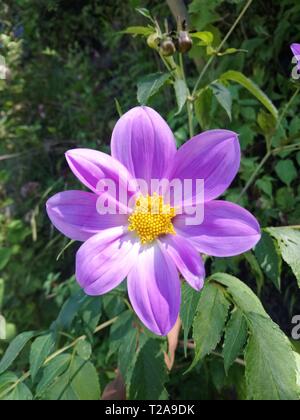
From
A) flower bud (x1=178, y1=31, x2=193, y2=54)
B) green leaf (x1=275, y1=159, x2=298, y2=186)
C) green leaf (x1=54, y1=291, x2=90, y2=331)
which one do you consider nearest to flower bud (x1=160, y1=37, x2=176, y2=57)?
flower bud (x1=178, y1=31, x2=193, y2=54)

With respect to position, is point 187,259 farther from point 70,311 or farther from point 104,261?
point 70,311

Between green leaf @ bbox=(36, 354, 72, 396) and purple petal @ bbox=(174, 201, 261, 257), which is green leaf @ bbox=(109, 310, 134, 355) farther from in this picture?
purple petal @ bbox=(174, 201, 261, 257)

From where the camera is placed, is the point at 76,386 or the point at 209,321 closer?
the point at 209,321

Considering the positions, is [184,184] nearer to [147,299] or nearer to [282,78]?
[147,299]

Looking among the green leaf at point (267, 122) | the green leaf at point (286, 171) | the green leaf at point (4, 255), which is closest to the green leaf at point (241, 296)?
the green leaf at point (267, 122)

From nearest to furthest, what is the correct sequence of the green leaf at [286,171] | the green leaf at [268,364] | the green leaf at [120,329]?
1. the green leaf at [268,364]
2. the green leaf at [120,329]
3. the green leaf at [286,171]

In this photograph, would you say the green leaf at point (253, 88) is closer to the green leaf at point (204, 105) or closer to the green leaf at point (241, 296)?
the green leaf at point (204, 105)

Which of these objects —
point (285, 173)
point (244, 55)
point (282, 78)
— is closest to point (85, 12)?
point (244, 55)

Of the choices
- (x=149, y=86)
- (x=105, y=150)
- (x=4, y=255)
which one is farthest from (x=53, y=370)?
(x=4, y=255)
